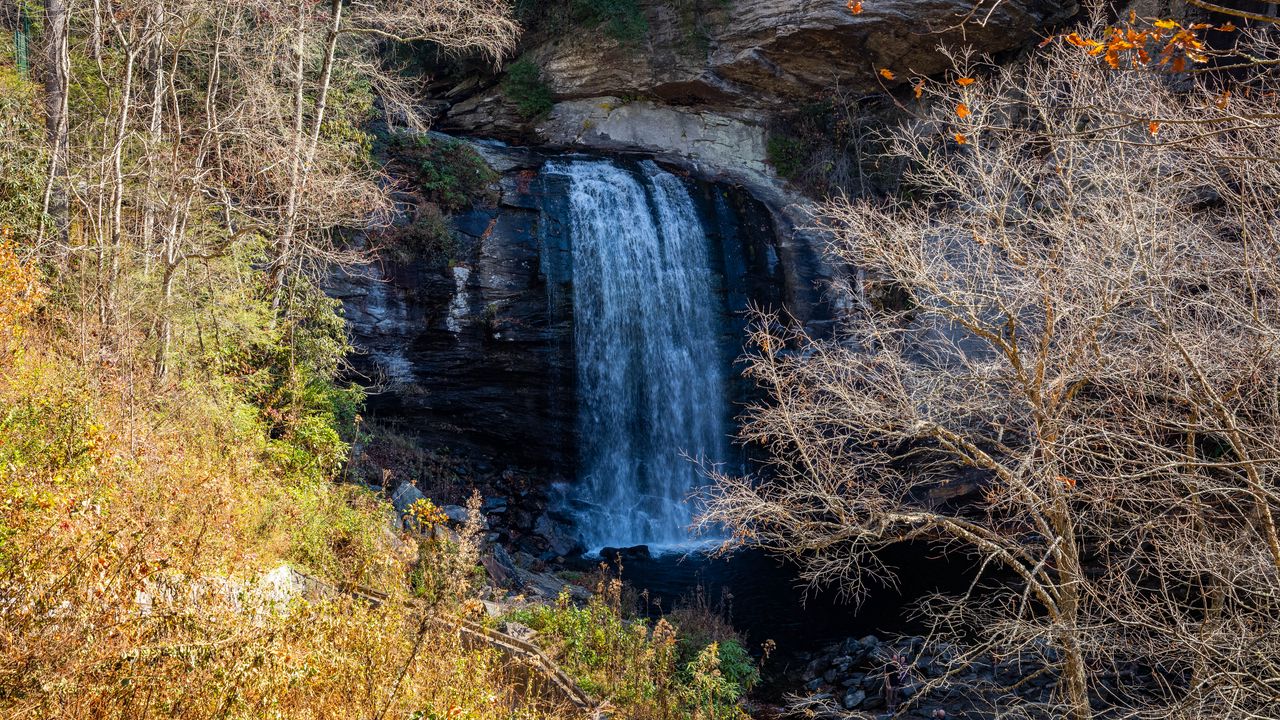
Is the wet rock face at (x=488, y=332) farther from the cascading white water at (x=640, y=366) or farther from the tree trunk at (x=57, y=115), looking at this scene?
the tree trunk at (x=57, y=115)

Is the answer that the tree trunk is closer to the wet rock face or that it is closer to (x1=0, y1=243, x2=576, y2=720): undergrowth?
(x1=0, y1=243, x2=576, y2=720): undergrowth

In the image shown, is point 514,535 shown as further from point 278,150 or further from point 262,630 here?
point 262,630

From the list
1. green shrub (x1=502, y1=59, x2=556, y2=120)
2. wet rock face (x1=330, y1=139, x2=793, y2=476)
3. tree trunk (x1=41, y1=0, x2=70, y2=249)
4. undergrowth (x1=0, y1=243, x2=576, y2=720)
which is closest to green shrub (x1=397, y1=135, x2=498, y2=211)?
wet rock face (x1=330, y1=139, x2=793, y2=476)

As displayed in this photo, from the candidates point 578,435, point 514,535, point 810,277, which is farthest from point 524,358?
point 810,277

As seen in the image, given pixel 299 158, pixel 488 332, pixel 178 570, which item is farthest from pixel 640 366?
pixel 178 570

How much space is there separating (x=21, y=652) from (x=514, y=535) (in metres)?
10.2

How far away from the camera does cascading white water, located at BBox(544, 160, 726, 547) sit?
14.5 meters

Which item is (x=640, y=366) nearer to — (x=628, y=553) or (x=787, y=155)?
(x=628, y=553)

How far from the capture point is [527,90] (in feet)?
61.2

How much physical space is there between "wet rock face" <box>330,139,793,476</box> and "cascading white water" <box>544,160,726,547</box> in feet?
1.16

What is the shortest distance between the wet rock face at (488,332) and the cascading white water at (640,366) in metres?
0.35

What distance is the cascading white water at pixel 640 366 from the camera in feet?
47.5

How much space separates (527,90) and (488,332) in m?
7.57

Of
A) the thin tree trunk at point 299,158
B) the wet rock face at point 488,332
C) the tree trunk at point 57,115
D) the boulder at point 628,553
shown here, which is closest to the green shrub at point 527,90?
the wet rock face at point 488,332
